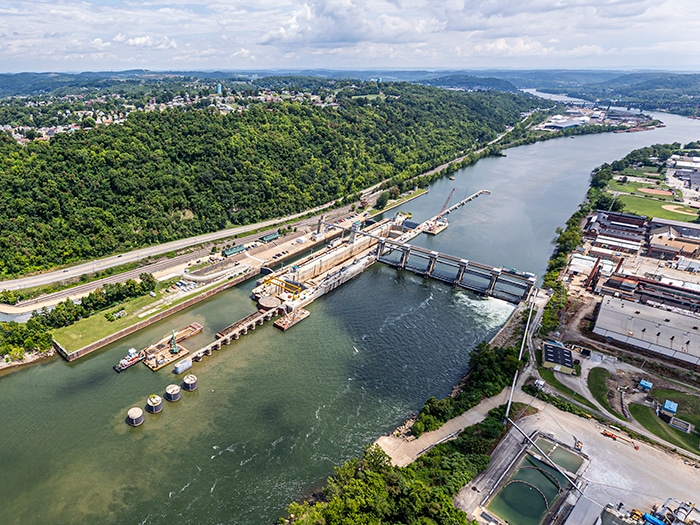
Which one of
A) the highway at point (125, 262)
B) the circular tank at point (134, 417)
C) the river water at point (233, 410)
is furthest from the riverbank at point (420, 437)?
the highway at point (125, 262)

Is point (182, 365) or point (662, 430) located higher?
point (182, 365)

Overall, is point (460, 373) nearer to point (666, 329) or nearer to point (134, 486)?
point (666, 329)

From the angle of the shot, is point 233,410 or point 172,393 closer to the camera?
point 233,410

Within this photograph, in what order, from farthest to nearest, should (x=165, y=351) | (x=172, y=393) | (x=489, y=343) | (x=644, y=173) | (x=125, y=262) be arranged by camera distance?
(x=644, y=173)
(x=125, y=262)
(x=489, y=343)
(x=165, y=351)
(x=172, y=393)

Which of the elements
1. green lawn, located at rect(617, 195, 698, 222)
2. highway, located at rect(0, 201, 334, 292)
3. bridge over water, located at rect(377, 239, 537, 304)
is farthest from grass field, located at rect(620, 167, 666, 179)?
highway, located at rect(0, 201, 334, 292)

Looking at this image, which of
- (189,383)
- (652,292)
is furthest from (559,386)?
(189,383)

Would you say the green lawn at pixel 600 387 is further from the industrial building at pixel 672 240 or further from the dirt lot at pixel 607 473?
the industrial building at pixel 672 240

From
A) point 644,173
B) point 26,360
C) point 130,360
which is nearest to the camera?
point 26,360

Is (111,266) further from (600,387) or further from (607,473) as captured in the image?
(600,387)
